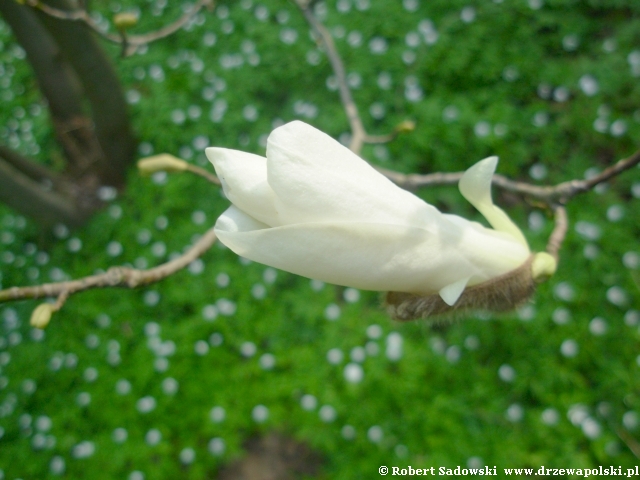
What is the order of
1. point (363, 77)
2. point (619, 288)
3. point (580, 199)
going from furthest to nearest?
point (363, 77)
point (580, 199)
point (619, 288)

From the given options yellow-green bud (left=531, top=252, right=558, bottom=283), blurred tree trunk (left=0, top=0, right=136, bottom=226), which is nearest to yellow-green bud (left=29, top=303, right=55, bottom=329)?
yellow-green bud (left=531, top=252, right=558, bottom=283)

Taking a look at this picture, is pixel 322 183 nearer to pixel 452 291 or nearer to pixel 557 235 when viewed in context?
pixel 452 291

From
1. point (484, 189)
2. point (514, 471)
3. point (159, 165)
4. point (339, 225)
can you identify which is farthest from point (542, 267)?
point (514, 471)

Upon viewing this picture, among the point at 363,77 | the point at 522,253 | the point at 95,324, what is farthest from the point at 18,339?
the point at 522,253

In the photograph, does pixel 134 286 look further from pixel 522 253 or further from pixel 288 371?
pixel 288 371

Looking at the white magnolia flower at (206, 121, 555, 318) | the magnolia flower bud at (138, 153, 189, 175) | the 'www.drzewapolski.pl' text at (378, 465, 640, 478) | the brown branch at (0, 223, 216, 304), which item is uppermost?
the white magnolia flower at (206, 121, 555, 318)

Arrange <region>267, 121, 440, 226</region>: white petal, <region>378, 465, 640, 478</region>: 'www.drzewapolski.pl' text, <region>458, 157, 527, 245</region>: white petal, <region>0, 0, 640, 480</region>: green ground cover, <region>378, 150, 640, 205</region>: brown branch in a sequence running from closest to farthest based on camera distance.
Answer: <region>267, 121, 440, 226</region>: white petal → <region>458, 157, 527, 245</region>: white petal → <region>378, 150, 640, 205</region>: brown branch → <region>378, 465, 640, 478</region>: 'www.drzewapolski.pl' text → <region>0, 0, 640, 480</region>: green ground cover

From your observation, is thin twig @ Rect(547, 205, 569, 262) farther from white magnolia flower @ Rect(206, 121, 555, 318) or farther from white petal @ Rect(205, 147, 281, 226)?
white petal @ Rect(205, 147, 281, 226)
